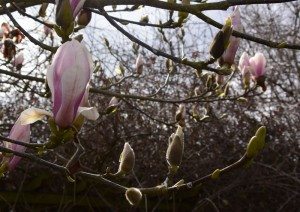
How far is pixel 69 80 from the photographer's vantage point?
0.89 m

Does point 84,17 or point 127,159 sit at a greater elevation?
point 84,17

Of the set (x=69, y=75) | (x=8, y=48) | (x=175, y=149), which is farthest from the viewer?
(x=8, y=48)

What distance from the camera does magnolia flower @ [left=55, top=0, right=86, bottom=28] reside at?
1001mm

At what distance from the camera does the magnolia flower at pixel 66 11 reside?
100 centimetres

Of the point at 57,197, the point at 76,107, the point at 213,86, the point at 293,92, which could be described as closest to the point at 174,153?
the point at 76,107

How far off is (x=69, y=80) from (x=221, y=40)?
0.46 m

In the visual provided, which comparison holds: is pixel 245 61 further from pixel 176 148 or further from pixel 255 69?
pixel 176 148

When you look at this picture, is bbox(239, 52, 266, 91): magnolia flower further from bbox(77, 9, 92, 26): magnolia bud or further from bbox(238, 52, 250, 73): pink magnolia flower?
bbox(77, 9, 92, 26): magnolia bud

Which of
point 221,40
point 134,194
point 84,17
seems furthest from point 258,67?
point 134,194

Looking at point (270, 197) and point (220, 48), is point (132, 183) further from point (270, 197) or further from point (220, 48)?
point (220, 48)

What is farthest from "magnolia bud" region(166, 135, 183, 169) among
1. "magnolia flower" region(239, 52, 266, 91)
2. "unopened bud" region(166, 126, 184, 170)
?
"magnolia flower" region(239, 52, 266, 91)

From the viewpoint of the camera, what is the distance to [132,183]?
486cm

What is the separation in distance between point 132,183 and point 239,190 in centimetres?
124

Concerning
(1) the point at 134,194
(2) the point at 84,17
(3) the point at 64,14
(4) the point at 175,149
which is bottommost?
(1) the point at 134,194
